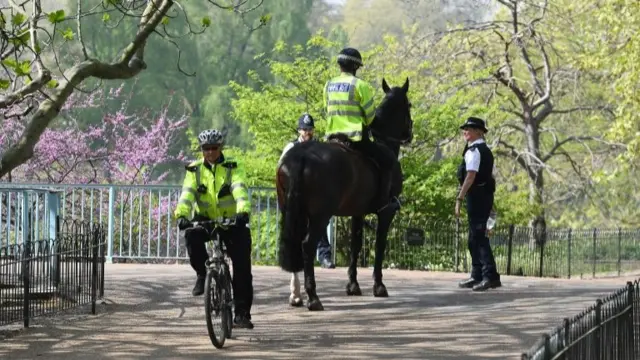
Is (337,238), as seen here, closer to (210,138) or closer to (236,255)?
(236,255)

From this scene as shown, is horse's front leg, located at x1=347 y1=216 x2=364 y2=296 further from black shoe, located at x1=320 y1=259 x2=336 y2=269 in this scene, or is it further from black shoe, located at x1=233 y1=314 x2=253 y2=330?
black shoe, located at x1=320 y1=259 x2=336 y2=269

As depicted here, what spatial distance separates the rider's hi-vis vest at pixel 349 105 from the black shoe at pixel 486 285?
139 inches

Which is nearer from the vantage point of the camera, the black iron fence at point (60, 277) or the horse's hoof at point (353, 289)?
the black iron fence at point (60, 277)

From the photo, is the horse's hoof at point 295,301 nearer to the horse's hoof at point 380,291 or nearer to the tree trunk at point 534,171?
the horse's hoof at point 380,291

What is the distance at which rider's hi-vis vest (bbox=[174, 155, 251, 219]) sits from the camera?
13.4 meters

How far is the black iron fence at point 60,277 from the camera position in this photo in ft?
50.6

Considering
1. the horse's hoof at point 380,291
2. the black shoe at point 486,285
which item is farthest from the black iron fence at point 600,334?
the black shoe at point 486,285

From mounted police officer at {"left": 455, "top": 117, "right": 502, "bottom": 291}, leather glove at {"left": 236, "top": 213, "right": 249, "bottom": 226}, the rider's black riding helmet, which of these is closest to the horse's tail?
the rider's black riding helmet

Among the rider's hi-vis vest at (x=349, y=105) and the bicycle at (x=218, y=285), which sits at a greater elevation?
the rider's hi-vis vest at (x=349, y=105)

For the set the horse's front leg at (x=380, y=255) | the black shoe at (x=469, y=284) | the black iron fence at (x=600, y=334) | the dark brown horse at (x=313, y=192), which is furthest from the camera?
the black shoe at (x=469, y=284)

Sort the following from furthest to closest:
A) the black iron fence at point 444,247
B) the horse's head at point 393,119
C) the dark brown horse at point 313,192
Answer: the black iron fence at point 444,247
the horse's head at point 393,119
the dark brown horse at point 313,192

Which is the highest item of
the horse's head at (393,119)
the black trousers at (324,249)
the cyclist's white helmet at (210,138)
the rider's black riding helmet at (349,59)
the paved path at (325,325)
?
the rider's black riding helmet at (349,59)

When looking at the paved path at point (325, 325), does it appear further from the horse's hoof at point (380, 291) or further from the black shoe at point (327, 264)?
the black shoe at point (327, 264)

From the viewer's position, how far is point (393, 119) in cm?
1800
